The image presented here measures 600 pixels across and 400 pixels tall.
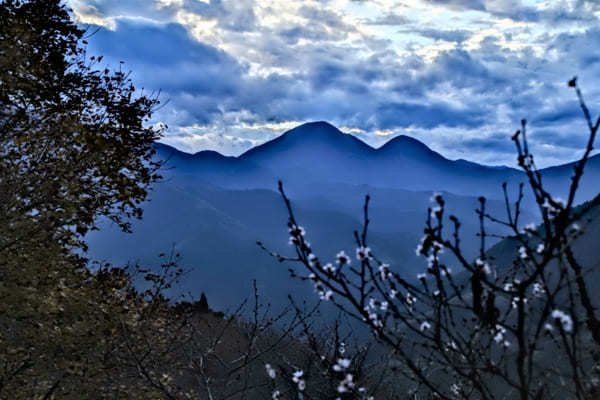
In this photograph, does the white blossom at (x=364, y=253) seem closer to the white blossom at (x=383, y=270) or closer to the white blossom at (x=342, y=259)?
the white blossom at (x=342, y=259)

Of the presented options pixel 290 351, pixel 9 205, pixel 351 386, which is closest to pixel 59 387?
pixel 9 205

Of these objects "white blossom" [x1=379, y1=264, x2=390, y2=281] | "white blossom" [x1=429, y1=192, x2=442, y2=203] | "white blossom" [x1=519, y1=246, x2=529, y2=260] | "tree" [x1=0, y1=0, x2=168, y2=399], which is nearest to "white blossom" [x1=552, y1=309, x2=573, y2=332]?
"white blossom" [x1=519, y1=246, x2=529, y2=260]

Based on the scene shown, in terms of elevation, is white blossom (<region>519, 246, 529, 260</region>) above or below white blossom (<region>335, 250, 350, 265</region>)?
above

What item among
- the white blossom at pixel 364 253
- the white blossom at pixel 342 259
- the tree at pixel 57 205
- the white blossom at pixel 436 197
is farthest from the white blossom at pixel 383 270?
the tree at pixel 57 205

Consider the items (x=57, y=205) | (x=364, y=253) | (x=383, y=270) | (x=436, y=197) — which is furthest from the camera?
(x=57, y=205)

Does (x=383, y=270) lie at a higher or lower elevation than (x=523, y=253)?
lower

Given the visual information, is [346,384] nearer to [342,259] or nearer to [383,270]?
[383,270]

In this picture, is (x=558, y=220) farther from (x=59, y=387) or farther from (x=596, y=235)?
(x=596, y=235)

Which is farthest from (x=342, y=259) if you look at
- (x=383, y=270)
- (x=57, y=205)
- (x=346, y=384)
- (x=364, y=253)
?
(x=57, y=205)

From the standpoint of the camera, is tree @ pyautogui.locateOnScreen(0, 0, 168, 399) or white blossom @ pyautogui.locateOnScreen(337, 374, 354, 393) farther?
tree @ pyautogui.locateOnScreen(0, 0, 168, 399)

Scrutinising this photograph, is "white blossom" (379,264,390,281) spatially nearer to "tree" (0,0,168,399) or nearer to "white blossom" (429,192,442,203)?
"white blossom" (429,192,442,203)

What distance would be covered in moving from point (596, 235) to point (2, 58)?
92.6 m

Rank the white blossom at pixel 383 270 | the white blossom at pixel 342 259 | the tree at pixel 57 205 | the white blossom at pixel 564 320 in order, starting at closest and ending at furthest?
the white blossom at pixel 564 320 < the white blossom at pixel 342 259 < the white blossom at pixel 383 270 < the tree at pixel 57 205

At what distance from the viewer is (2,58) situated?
10086mm
